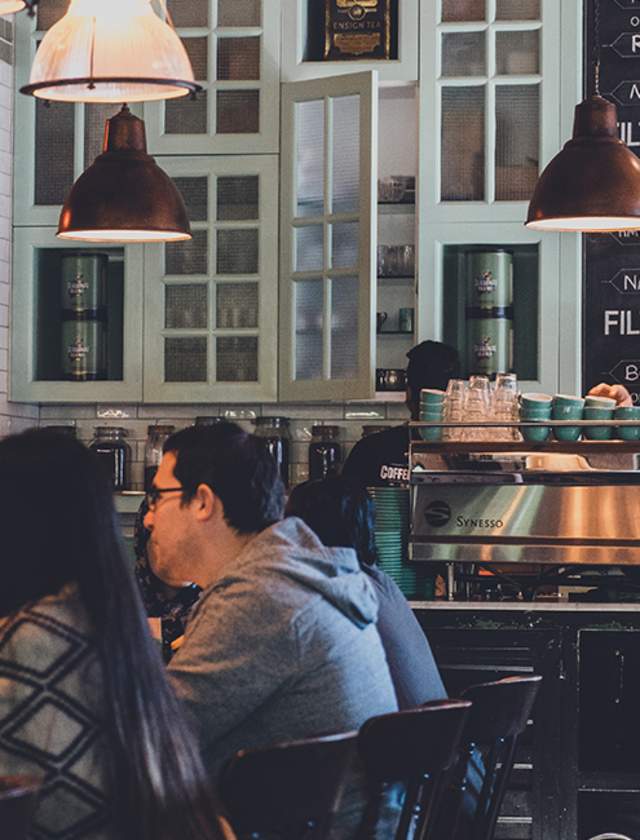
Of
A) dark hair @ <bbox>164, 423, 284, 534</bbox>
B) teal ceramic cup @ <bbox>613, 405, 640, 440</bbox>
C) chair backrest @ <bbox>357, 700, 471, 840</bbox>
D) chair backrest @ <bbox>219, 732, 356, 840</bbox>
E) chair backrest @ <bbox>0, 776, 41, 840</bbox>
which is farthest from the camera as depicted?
teal ceramic cup @ <bbox>613, 405, 640, 440</bbox>

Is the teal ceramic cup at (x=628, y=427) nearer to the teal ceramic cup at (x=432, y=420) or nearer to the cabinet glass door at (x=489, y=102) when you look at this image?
the teal ceramic cup at (x=432, y=420)

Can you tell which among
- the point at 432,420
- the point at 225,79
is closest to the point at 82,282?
the point at 225,79

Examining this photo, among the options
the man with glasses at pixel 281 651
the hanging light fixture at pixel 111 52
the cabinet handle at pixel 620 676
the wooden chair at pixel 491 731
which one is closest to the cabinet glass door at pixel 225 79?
the cabinet handle at pixel 620 676

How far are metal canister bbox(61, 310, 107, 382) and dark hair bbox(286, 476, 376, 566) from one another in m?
2.49

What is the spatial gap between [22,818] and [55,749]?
1.11 feet

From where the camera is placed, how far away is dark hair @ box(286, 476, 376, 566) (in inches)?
146

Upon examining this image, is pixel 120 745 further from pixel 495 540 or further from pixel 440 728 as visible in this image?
pixel 495 540

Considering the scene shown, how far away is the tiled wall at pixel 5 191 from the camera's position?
6.12 m

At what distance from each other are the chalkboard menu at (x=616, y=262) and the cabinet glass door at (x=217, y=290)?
1.13m

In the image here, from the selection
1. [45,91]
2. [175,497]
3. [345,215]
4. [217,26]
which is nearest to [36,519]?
[175,497]

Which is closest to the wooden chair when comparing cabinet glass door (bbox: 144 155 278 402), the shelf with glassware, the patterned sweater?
the patterned sweater

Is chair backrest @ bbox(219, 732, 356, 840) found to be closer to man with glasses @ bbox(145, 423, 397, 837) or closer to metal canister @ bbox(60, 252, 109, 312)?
man with glasses @ bbox(145, 423, 397, 837)

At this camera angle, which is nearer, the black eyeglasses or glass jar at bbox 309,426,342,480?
the black eyeglasses

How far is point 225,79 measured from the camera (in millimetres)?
6070
